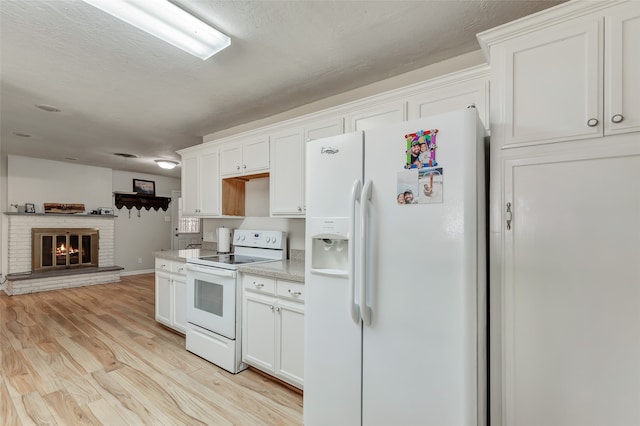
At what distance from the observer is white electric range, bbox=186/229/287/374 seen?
2561 millimetres

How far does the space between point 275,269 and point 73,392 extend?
69.6 inches

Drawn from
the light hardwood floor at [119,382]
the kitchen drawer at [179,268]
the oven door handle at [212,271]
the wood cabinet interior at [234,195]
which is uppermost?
the wood cabinet interior at [234,195]

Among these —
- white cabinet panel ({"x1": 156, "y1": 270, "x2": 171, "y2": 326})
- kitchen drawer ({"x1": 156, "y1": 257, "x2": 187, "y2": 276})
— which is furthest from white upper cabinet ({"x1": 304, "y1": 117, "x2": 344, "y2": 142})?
white cabinet panel ({"x1": 156, "y1": 270, "x2": 171, "y2": 326})

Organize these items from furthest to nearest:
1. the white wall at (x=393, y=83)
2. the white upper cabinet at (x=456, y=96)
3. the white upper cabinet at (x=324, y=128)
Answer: the white upper cabinet at (x=324, y=128) → the white wall at (x=393, y=83) → the white upper cabinet at (x=456, y=96)

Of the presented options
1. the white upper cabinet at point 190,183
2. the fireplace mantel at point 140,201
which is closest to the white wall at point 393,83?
the white upper cabinet at point 190,183

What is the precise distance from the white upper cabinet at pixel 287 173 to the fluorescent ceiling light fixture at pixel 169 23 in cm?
105

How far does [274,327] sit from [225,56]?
81.1 inches

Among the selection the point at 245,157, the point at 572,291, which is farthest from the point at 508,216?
the point at 245,157

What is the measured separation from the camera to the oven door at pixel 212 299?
2572mm

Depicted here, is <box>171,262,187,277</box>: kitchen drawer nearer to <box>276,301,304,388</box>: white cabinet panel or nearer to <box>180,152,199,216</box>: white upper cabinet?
<box>180,152,199,216</box>: white upper cabinet

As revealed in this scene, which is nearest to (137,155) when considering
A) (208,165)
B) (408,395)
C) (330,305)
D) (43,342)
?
(208,165)

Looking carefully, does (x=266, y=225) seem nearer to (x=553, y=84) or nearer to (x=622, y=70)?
(x=553, y=84)

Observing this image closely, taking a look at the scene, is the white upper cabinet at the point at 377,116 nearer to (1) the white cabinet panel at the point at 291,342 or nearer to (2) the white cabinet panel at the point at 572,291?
(2) the white cabinet panel at the point at 572,291

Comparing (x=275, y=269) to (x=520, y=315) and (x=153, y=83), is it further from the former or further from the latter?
(x=153, y=83)
